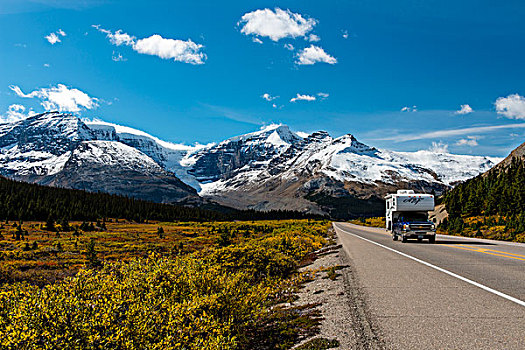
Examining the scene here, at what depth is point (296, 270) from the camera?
17.9 m

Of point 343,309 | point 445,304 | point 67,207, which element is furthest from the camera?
point 67,207

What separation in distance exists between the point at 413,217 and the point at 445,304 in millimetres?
23006

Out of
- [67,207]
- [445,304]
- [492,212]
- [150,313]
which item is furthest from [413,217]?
[67,207]

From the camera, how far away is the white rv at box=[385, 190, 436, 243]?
87.6ft

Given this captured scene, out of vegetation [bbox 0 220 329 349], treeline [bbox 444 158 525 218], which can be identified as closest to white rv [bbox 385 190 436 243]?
vegetation [bbox 0 220 329 349]

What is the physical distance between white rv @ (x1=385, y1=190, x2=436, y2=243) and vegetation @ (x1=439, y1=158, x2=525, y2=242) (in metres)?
8.01

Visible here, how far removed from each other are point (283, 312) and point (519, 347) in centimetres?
487

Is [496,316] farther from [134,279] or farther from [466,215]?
[466,215]

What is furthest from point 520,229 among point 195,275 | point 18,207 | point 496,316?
point 18,207

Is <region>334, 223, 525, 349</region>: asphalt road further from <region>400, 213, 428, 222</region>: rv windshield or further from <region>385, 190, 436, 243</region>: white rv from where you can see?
→ <region>400, 213, 428, 222</region>: rv windshield

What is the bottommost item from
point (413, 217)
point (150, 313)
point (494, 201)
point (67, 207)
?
point (67, 207)

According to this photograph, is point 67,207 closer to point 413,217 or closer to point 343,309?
point 413,217

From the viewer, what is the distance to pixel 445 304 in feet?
26.2

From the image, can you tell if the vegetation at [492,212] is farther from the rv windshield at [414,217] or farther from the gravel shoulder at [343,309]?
the gravel shoulder at [343,309]
